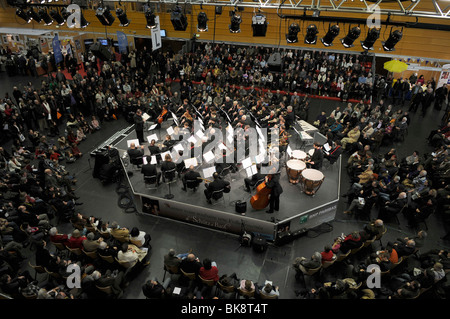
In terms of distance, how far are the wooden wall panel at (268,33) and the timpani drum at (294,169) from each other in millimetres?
8576

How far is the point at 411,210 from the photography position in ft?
29.4

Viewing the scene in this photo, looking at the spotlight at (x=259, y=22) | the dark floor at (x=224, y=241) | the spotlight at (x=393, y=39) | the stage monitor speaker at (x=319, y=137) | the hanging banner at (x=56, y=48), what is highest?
the spotlight at (x=259, y=22)

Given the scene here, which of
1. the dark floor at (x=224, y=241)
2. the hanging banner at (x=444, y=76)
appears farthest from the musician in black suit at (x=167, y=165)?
the hanging banner at (x=444, y=76)

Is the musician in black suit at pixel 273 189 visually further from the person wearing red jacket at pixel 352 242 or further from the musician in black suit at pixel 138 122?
the musician in black suit at pixel 138 122

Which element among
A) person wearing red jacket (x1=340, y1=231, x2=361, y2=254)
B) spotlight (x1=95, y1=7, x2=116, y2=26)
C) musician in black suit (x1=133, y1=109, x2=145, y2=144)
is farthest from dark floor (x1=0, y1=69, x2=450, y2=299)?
spotlight (x1=95, y1=7, x2=116, y2=26)

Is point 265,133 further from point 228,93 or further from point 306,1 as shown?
point 306,1

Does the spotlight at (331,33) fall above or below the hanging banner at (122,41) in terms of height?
above

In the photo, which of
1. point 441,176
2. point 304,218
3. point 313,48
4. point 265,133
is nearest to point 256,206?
point 304,218

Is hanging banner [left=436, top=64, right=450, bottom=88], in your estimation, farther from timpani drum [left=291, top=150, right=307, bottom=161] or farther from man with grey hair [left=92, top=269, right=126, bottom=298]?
man with grey hair [left=92, top=269, right=126, bottom=298]

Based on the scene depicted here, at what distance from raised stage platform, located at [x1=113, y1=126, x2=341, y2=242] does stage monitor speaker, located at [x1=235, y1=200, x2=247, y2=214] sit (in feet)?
0.43

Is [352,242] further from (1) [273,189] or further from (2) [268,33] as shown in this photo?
(2) [268,33]

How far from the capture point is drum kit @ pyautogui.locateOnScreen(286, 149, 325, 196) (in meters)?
9.13

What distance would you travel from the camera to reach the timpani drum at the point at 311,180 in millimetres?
9078

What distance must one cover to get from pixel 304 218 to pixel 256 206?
1.45 m
